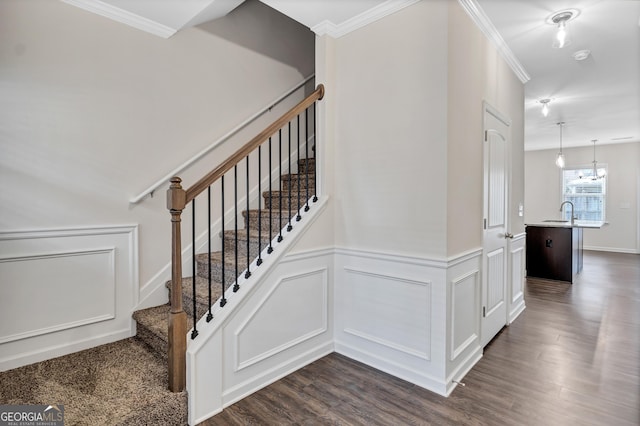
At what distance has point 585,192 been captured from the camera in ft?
27.0

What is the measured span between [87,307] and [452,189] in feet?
8.89

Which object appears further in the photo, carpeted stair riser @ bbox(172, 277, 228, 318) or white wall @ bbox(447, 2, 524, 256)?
carpeted stair riser @ bbox(172, 277, 228, 318)

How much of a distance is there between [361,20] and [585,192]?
335 inches

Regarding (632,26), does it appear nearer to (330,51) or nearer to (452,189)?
(452,189)

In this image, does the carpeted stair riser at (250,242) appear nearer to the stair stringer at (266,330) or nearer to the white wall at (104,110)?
the stair stringer at (266,330)

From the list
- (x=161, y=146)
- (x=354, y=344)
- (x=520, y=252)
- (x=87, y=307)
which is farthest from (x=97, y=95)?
(x=520, y=252)

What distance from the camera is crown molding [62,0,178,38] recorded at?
2346 millimetres

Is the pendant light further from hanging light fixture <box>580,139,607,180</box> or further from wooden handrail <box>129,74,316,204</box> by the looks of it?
wooden handrail <box>129,74,316,204</box>

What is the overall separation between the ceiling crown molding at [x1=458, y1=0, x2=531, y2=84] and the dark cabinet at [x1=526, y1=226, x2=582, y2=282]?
279 centimetres

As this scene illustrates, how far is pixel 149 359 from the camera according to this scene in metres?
2.24

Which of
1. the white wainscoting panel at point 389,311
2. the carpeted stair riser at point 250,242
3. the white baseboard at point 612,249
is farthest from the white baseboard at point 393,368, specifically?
the white baseboard at point 612,249

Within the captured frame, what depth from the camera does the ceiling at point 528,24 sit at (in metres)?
2.36

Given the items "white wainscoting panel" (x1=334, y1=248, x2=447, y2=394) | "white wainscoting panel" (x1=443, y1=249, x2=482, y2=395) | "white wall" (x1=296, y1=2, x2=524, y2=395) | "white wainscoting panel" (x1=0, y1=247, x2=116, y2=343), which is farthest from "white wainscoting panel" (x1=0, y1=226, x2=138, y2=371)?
"white wainscoting panel" (x1=443, y1=249, x2=482, y2=395)

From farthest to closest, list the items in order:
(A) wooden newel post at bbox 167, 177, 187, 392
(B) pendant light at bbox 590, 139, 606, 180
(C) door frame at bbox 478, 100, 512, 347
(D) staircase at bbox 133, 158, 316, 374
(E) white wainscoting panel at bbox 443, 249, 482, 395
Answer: (B) pendant light at bbox 590, 139, 606, 180 < (C) door frame at bbox 478, 100, 512, 347 < (D) staircase at bbox 133, 158, 316, 374 < (E) white wainscoting panel at bbox 443, 249, 482, 395 < (A) wooden newel post at bbox 167, 177, 187, 392
